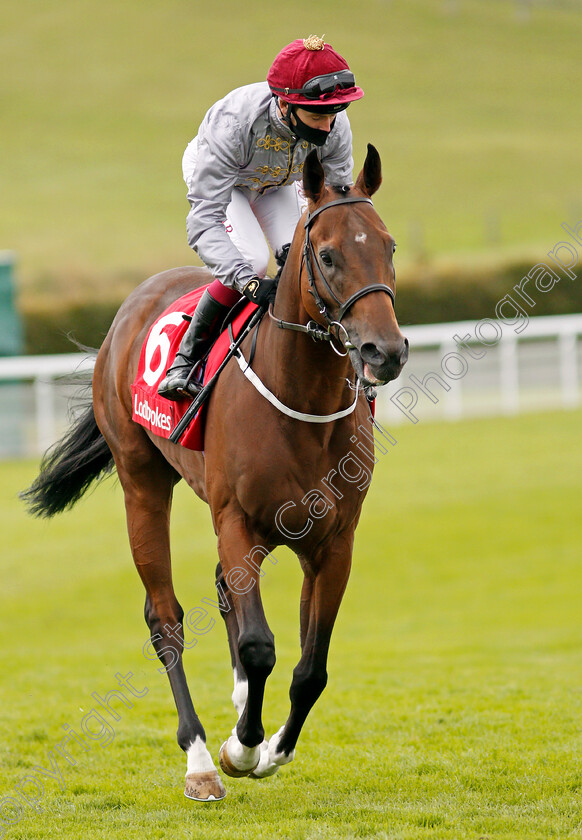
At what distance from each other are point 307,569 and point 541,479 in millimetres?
9644

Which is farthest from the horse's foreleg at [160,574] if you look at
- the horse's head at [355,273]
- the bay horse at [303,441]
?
the horse's head at [355,273]

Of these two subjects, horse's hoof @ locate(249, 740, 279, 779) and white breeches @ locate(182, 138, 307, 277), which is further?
white breeches @ locate(182, 138, 307, 277)

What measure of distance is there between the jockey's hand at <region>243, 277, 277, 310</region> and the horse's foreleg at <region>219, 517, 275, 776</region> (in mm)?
756

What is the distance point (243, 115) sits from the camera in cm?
371

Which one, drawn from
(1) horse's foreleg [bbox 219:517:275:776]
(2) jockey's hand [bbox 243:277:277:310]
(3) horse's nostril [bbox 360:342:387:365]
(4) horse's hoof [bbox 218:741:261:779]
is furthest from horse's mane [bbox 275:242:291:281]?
→ (4) horse's hoof [bbox 218:741:261:779]

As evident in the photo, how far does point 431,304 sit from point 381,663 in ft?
54.7

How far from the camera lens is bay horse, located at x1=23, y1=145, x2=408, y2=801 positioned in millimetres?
3115

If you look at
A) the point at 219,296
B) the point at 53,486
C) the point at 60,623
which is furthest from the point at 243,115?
the point at 60,623

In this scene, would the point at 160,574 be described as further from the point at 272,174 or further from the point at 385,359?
the point at 385,359

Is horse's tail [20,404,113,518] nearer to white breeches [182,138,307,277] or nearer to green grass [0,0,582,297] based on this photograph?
white breeches [182,138,307,277]

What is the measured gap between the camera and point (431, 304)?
2344 centimetres

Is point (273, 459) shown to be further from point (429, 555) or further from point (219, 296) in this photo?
point (429, 555)

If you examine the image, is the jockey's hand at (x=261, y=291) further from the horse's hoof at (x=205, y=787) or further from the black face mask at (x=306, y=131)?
the horse's hoof at (x=205, y=787)

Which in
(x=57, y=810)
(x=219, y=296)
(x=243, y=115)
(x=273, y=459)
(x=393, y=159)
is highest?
(x=243, y=115)
